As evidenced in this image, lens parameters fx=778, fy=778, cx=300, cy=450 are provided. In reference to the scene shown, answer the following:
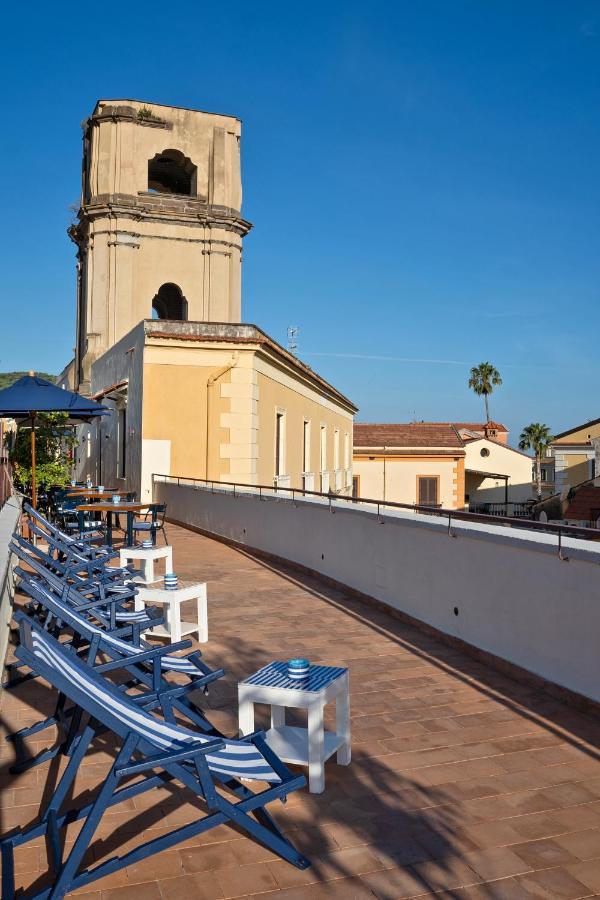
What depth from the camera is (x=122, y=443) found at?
18344mm

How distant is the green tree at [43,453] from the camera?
1275 centimetres

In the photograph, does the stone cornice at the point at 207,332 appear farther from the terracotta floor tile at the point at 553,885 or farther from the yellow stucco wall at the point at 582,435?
the yellow stucco wall at the point at 582,435

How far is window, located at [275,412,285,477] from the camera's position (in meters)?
19.0

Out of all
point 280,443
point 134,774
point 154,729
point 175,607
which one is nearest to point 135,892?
point 134,774

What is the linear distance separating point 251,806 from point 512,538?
113 inches

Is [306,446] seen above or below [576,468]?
above

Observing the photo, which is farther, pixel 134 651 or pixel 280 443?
pixel 280 443

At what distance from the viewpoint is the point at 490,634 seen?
5.37 meters

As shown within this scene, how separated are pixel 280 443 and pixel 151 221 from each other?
37.7ft

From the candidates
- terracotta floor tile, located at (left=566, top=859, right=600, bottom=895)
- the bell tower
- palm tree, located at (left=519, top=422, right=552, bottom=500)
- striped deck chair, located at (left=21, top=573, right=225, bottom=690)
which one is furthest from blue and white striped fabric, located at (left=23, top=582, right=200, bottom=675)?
palm tree, located at (left=519, top=422, right=552, bottom=500)

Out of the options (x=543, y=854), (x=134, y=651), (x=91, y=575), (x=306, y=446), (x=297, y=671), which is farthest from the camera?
(x=306, y=446)

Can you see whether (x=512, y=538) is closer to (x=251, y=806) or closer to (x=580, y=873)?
(x=580, y=873)

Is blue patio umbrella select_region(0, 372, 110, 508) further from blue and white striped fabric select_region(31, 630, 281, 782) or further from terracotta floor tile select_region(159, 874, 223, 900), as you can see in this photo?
terracotta floor tile select_region(159, 874, 223, 900)

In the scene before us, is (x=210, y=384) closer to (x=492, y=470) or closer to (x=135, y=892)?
(x=135, y=892)
